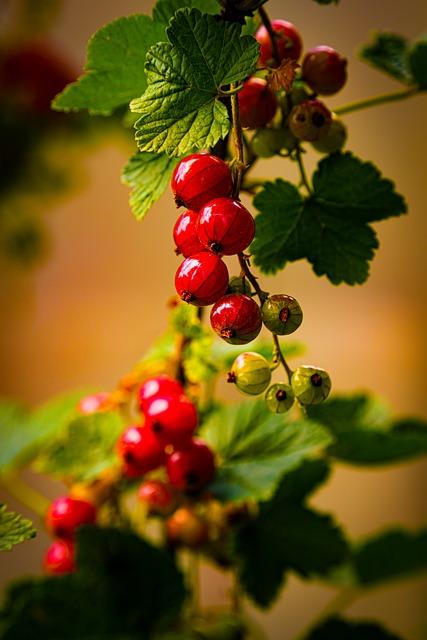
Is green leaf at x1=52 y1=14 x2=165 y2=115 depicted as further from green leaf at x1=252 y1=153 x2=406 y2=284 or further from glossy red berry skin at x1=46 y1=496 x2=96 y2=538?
glossy red berry skin at x1=46 y1=496 x2=96 y2=538

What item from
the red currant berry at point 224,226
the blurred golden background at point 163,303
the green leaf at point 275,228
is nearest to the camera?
the red currant berry at point 224,226

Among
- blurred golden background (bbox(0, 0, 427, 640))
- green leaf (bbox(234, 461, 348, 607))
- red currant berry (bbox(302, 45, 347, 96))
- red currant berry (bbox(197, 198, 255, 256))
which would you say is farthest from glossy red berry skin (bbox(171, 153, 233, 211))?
blurred golden background (bbox(0, 0, 427, 640))

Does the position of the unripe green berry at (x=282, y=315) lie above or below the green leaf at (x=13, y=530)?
above

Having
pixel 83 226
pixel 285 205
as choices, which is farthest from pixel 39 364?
pixel 285 205

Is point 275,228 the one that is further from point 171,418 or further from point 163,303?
point 163,303

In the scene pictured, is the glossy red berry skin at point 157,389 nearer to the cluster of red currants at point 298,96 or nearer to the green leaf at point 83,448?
the green leaf at point 83,448

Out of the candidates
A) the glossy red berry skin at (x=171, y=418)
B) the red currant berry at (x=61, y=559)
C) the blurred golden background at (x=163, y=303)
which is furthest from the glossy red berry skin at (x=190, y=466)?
the blurred golden background at (x=163, y=303)

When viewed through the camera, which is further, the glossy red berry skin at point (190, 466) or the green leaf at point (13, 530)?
the glossy red berry skin at point (190, 466)
